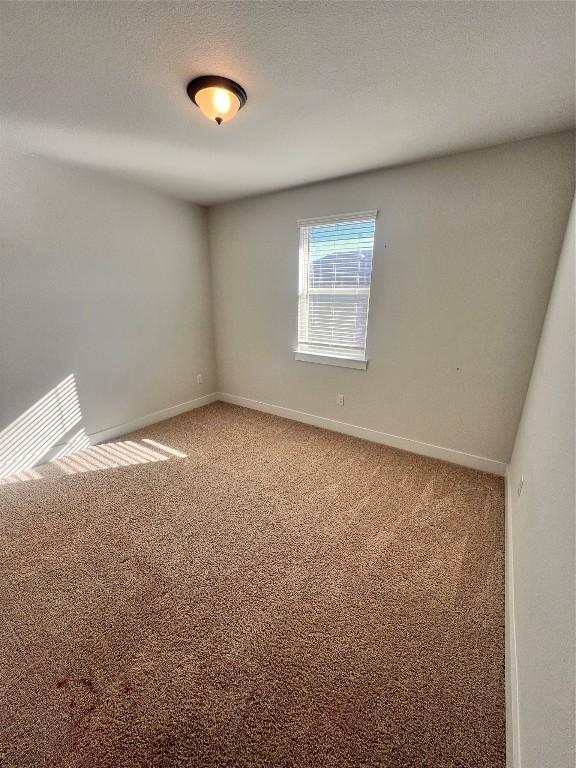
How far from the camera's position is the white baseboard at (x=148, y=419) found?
306cm

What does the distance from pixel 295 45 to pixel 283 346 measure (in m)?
2.41

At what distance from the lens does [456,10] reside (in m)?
1.12

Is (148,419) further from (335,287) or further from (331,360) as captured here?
(335,287)

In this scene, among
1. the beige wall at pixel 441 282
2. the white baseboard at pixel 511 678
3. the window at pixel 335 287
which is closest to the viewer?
the white baseboard at pixel 511 678

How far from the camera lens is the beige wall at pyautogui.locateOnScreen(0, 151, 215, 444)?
7.76ft

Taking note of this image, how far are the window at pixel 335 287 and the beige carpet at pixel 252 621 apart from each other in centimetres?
132

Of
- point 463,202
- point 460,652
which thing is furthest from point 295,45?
point 460,652

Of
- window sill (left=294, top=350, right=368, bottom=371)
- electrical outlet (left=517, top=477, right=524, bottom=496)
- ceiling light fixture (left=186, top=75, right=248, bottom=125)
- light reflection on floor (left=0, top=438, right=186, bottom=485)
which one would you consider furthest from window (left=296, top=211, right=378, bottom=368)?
light reflection on floor (left=0, top=438, right=186, bottom=485)

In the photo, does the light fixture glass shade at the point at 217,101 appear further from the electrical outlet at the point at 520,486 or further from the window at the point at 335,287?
the electrical outlet at the point at 520,486

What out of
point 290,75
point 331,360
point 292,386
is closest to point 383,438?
point 331,360

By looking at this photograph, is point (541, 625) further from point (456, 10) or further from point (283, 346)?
point (283, 346)

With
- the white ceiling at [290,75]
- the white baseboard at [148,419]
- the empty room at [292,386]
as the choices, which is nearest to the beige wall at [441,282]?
the empty room at [292,386]

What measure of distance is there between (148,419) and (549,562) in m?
3.46

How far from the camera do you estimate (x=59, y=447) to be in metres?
2.76
